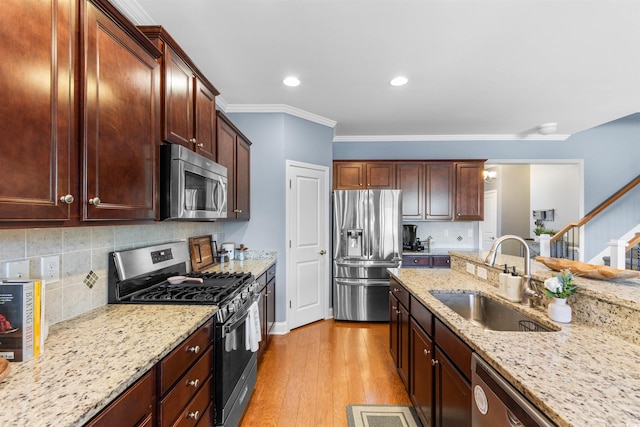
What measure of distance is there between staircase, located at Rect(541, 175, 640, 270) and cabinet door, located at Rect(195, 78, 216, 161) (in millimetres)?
4591

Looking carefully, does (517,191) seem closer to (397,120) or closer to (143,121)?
(397,120)

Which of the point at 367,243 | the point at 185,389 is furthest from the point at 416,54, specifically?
the point at 185,389

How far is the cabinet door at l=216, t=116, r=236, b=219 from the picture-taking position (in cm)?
252

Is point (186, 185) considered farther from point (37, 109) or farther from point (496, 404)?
point (496, 404)

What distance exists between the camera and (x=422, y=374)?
1.82 m

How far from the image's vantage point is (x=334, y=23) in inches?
78.3

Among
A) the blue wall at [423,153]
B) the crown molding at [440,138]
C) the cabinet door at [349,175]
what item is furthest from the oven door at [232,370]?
the crown molding at [440,138]

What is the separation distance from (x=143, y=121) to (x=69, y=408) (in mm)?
1197

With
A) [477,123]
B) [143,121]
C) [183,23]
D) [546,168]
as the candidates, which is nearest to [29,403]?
[143,121]

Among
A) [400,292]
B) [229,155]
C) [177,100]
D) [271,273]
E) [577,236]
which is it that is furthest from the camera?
[577,236]

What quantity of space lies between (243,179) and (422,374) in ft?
8.00

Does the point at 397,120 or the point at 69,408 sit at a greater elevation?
the point at 397,120

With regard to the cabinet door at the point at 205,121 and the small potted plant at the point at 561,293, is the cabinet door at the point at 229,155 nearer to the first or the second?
the cabinet door at the point at 205,121

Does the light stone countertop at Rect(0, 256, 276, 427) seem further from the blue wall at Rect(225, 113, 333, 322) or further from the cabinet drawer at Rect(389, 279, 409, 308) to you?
the blue wall at Rect(225, 113, 333, 322)
